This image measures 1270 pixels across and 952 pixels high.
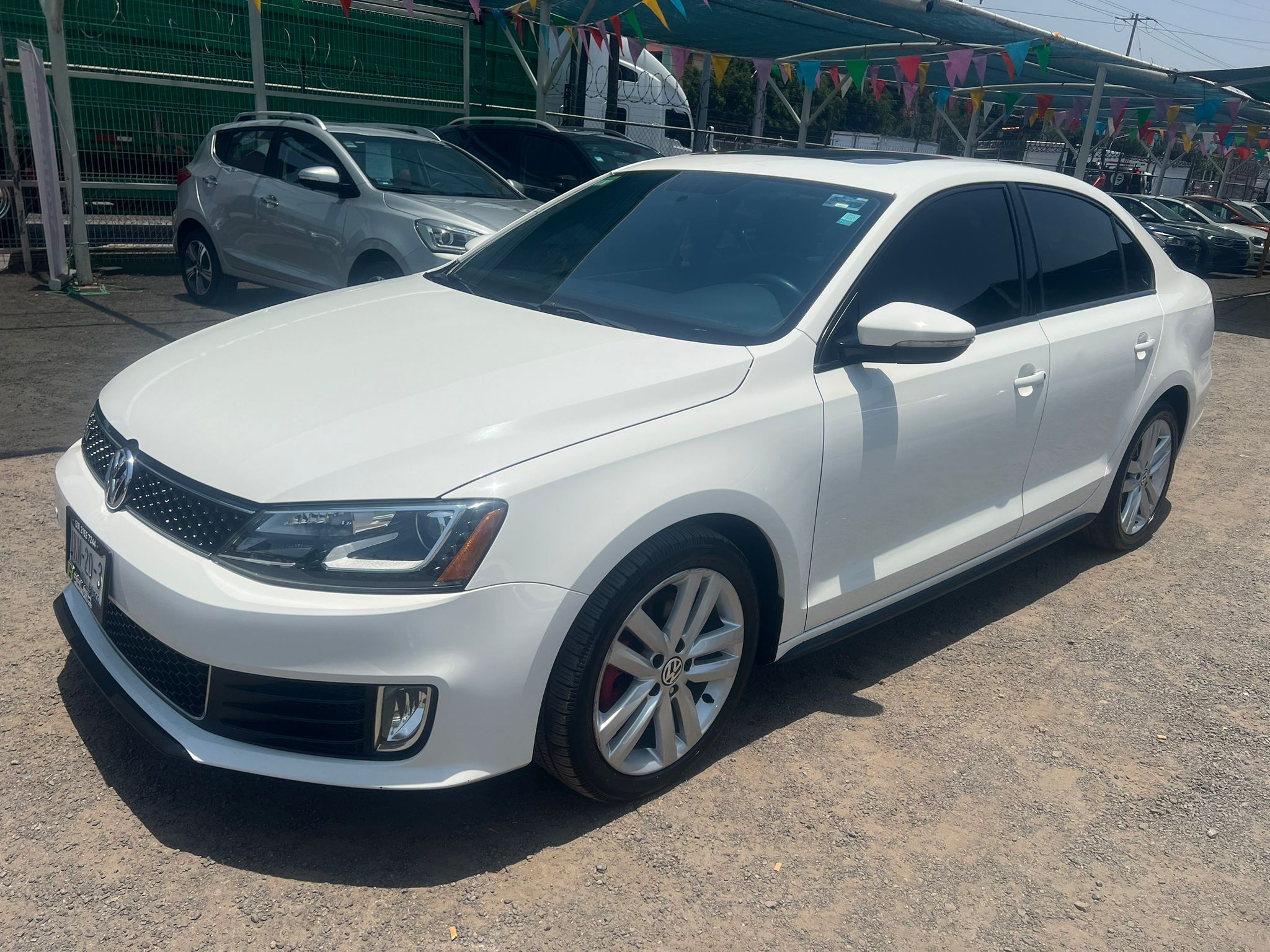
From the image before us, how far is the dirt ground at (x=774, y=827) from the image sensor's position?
7.71 feet

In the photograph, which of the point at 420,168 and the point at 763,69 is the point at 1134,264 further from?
the point at 763,69

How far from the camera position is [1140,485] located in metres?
4.68

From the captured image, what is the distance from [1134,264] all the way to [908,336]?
6.84 feet

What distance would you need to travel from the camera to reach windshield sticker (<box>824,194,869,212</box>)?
3311mm

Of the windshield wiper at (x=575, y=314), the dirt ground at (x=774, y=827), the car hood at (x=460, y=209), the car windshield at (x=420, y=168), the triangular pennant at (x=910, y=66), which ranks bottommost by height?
the dirt ground at (x=774, y=827)

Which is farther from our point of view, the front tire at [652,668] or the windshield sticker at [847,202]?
the windshield sticker at [847,202]

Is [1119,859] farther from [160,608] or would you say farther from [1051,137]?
[1051,137]

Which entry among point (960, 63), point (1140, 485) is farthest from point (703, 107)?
point (1140, 485)

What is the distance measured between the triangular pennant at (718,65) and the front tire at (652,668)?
1455 centimetres

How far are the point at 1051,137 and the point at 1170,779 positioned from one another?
62.2 m

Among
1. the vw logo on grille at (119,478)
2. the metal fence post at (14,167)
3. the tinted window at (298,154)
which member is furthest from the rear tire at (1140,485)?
the metal fence post at (14,167)

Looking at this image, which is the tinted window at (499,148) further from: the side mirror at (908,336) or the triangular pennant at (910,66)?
the side mirror at (908,336)

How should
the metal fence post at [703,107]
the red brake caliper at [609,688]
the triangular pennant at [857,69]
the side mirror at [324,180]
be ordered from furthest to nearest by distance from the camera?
the metal fence post at [703,107]
the triangular pennant at [857,69]
the side mirror at [324,180]
the red brake caliper at [609,688]

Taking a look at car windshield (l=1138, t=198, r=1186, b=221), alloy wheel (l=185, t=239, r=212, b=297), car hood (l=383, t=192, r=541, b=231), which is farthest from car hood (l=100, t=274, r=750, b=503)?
car windshield (l=1138, t=198, r=1186, b=221)
